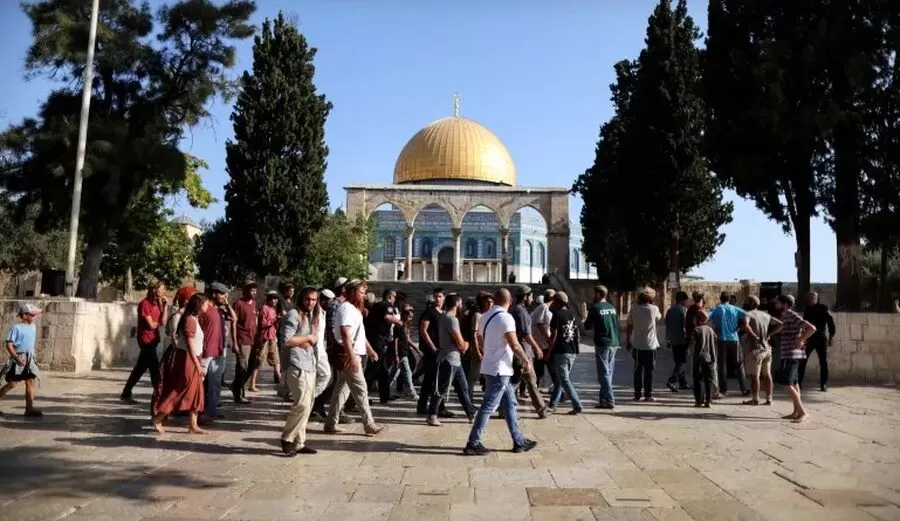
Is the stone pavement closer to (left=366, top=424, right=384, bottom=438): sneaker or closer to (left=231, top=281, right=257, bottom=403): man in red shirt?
(left=366, top=424, right=384, bottom=438): sneaker

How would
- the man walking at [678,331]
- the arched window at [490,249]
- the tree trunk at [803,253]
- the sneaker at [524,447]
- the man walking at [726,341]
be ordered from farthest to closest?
the arched window at [490,249] → the tree trunk at [803,253] → the man walking at [678,331] → the man walking at [726,341] → the sneaker at [524,447]

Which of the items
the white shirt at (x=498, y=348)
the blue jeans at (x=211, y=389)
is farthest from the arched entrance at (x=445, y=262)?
the white shirt at (x=498, y=348)

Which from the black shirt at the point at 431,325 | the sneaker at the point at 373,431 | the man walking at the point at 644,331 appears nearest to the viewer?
the sneaker at the point at 373,431

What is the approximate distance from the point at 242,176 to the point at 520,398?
15.2 metres

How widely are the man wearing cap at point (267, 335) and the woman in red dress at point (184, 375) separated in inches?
88.5

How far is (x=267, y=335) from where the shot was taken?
952 cm

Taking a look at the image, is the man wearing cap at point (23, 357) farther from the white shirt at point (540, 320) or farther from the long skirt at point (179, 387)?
the white shirt at point (540, 320)

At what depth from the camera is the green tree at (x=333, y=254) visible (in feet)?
90.4

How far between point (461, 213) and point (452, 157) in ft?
27.4

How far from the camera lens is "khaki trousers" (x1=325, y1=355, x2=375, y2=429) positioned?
22.2 ft

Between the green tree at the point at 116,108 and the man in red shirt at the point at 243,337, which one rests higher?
the green tree at the point at 116,108

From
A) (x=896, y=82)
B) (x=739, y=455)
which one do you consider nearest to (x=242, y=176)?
(x=896, y=82)

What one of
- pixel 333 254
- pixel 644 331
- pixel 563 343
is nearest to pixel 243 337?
pixel 563 343

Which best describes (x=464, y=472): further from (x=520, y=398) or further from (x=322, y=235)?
(x=322, y=235)
